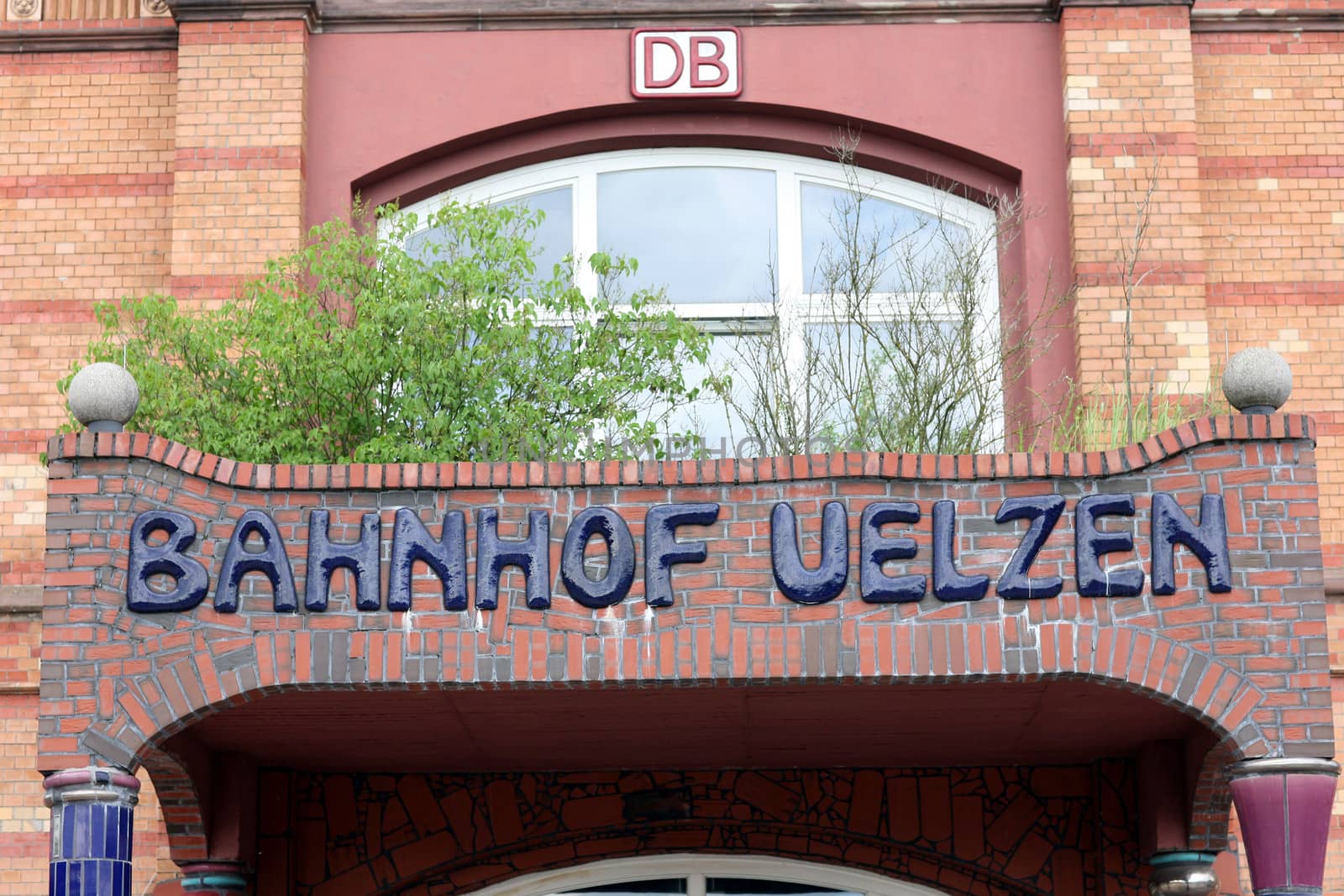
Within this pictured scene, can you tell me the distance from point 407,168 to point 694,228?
84.5 inches

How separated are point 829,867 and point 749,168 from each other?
17.1ft

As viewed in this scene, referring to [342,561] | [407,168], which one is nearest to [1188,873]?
[342,561]

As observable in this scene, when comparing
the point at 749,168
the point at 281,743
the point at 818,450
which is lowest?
the point at 281,743

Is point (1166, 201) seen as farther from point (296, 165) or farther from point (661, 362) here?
point (296, 165)

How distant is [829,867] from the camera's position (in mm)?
11695

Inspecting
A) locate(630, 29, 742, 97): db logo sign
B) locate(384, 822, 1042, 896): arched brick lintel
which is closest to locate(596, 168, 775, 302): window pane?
locate(630, 29, 742, 97): db logo sign

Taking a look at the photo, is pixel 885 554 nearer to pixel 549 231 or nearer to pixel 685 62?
pixel 549 231

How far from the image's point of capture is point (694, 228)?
13.8m

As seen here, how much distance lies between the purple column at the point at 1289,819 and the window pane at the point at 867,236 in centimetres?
478

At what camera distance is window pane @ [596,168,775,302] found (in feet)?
44.5

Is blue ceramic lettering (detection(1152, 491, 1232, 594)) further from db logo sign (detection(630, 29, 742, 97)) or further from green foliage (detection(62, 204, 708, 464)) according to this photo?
db logo sign (detection(630, 29, 742, 97))

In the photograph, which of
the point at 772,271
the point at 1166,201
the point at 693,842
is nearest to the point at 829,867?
the point at 693,842

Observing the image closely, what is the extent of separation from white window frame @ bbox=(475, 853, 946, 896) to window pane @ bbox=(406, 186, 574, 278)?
4.20 meters

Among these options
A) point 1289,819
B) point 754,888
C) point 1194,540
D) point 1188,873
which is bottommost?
point 754,888
